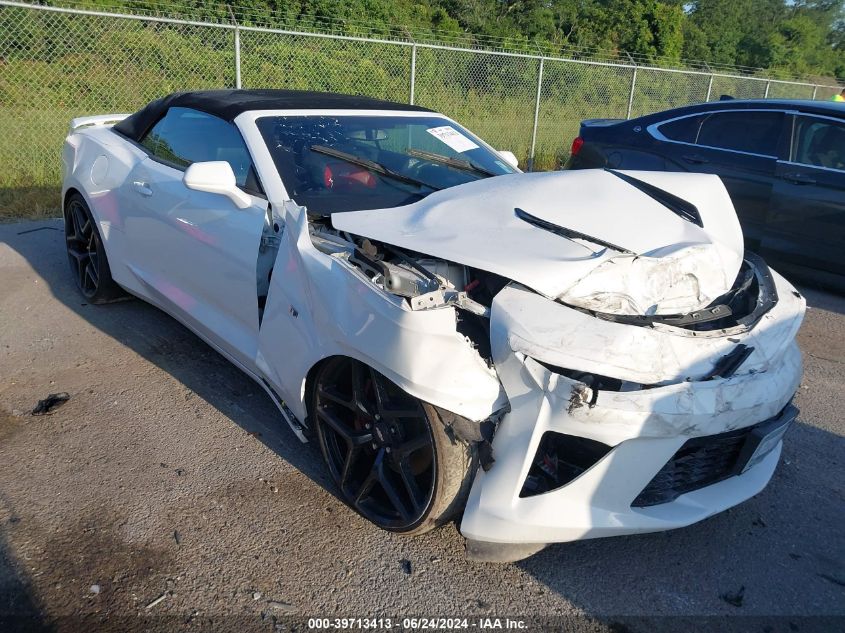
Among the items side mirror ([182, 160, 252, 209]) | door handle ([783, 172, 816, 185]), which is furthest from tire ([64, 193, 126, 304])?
door handle ([783, 172, 816, 185])

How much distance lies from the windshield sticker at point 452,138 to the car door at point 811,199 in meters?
3.14

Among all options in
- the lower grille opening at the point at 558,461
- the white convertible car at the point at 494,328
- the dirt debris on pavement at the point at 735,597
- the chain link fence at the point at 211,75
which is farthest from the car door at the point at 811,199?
the chain link fence at the point at 211,75

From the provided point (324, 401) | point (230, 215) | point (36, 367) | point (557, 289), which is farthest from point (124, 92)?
point (557, 289)

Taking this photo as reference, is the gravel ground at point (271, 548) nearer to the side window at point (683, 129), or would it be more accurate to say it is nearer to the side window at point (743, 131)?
the side window at point (743, 131)

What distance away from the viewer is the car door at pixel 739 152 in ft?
20.0

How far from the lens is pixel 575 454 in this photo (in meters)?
2.38

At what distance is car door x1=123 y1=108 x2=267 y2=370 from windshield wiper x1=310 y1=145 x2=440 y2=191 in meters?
0.38

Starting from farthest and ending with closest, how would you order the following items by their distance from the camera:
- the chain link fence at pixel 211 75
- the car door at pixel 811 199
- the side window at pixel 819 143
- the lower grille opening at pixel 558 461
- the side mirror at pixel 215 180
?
the chain link fence at pixel 211 75, the side window at pixel 819 143, the car door at pixel 811 199, the side mirror at pixel 215 180, the lower grille opening at pixel 558 461

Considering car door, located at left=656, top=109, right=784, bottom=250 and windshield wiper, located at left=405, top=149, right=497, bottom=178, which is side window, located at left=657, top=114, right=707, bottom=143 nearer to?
car door, located at left=656, top=109, right=784, bottom=250

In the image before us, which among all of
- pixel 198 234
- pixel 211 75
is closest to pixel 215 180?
pixel 198 234

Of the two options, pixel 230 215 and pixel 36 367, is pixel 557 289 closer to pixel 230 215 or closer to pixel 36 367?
pixel 230 215

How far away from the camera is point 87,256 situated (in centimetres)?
499

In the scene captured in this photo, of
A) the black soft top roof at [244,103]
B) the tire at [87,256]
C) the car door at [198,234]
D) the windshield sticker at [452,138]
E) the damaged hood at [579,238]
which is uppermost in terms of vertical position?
the black soft top roof at [244,103]

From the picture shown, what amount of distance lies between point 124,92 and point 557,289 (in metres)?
8.28
